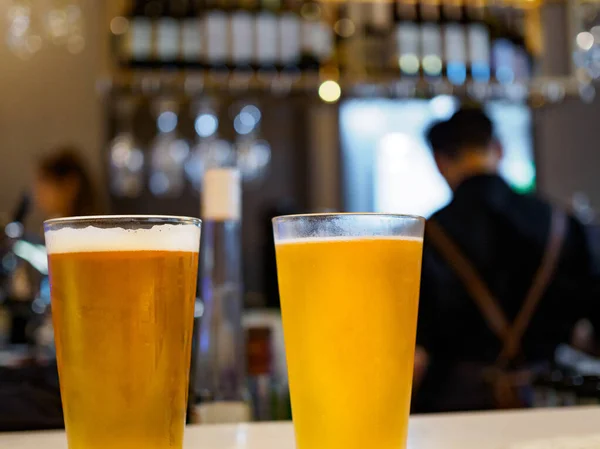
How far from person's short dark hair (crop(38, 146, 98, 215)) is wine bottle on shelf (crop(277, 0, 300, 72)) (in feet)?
3.85

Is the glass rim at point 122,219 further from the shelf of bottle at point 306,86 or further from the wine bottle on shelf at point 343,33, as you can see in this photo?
the wine bottle on shelf at point 343,33

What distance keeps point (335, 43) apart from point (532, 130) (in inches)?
Result: 63.4

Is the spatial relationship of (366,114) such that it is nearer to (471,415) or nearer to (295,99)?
(295,99)

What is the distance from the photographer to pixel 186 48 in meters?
3.13

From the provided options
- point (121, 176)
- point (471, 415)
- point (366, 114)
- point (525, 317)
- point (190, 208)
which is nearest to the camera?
point (471, 415)

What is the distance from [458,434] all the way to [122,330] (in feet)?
1.18

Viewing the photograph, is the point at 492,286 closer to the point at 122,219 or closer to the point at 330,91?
the point at 330,91

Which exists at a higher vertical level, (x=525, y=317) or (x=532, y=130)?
(x=532, y=130)

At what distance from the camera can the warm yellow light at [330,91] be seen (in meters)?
3.02

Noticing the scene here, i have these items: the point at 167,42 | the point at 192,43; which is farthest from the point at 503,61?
the point at 167,42

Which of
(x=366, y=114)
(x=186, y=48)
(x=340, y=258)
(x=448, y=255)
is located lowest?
(x=448, y=255)

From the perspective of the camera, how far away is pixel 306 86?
3.02 m

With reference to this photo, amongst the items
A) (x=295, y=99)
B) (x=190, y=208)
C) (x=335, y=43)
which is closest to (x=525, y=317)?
(x=295, y=99)

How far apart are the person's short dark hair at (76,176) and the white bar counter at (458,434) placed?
9.67 feet
